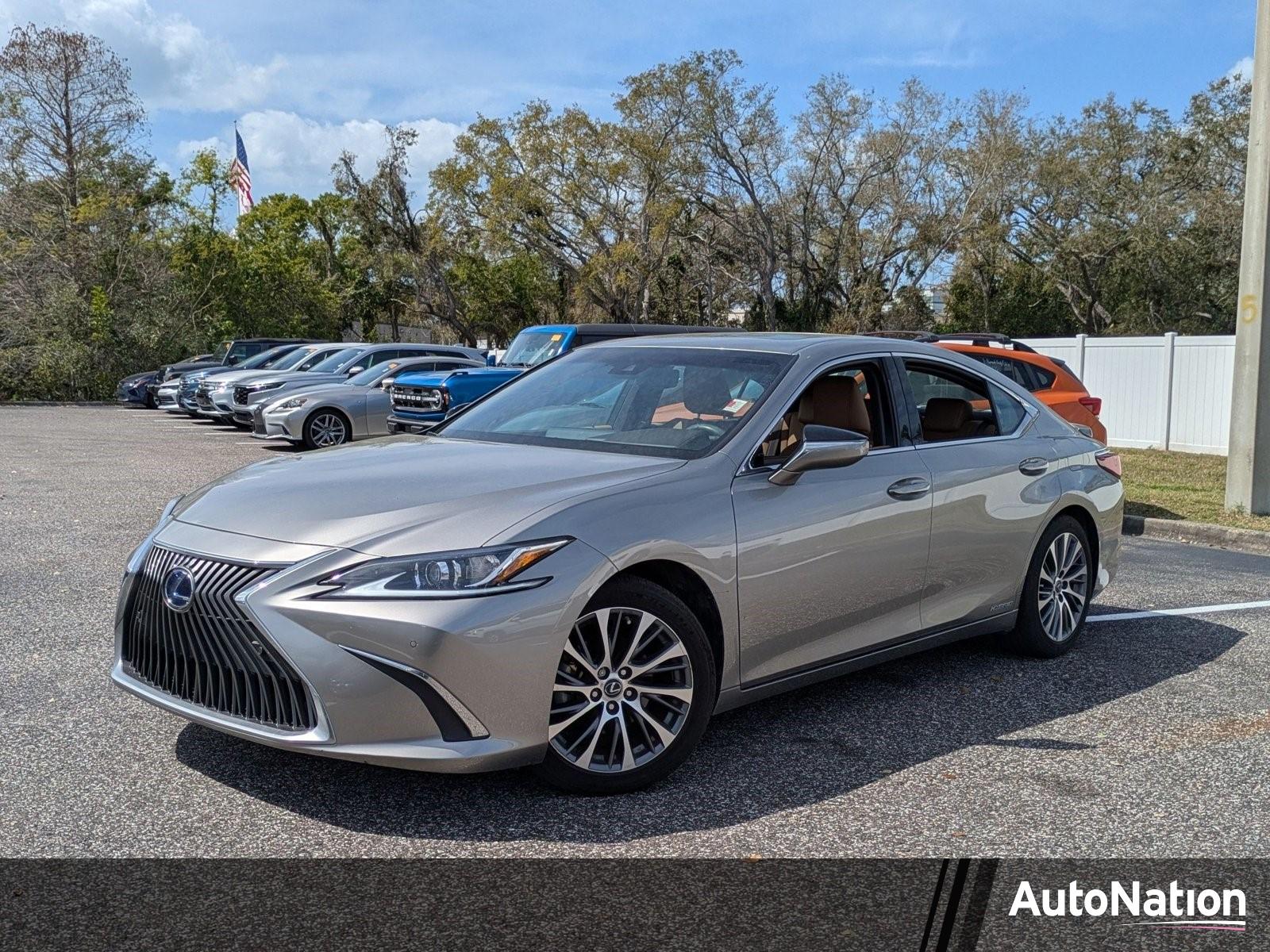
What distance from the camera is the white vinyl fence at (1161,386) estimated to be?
65.1 ft

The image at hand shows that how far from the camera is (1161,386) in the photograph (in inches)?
813

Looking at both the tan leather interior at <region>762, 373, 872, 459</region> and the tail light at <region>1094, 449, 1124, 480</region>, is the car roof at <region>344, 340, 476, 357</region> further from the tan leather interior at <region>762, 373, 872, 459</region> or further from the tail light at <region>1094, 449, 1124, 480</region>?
the tan leather interior at <region>762, 373, 872, 459</region>

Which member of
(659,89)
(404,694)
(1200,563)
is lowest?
(1200,563)

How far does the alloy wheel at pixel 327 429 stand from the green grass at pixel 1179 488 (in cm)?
1131

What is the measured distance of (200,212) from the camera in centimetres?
4750

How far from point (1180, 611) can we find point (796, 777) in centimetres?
437

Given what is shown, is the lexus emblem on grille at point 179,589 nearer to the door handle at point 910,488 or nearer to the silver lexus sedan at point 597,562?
the silver lexus sedan at point 597,562

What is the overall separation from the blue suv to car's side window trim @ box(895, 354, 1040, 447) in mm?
11230

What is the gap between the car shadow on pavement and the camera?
416 cm

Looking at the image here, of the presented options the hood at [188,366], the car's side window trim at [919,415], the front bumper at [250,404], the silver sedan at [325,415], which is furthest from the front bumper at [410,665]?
the hood at [188,366]

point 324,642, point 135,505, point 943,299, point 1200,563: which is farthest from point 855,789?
point 943,299

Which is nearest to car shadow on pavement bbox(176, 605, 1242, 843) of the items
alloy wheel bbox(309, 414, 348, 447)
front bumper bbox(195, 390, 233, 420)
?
alloy wheel bbox(309, 414, 348, 447)

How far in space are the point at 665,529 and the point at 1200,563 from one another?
24.3 feet

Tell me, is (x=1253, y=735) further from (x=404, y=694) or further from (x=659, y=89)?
(x=659, y=89)
